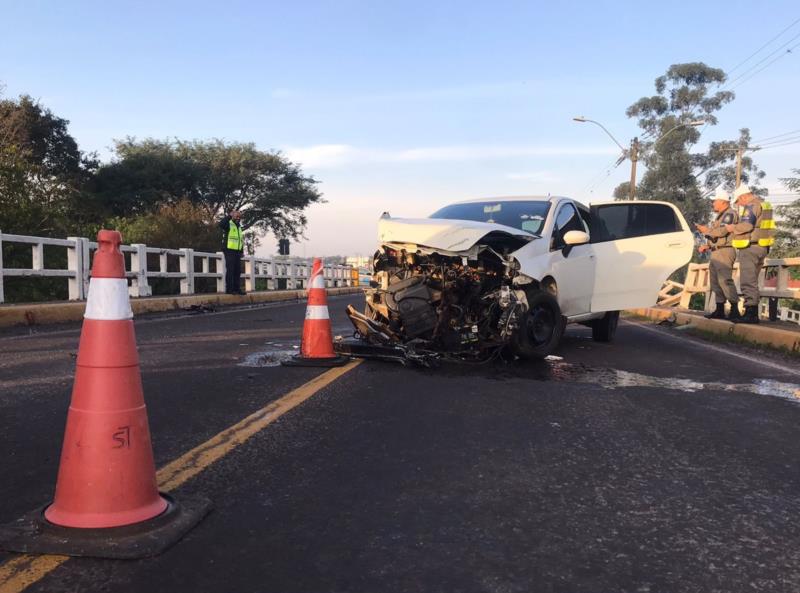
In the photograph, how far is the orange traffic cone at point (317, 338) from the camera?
6621 mm

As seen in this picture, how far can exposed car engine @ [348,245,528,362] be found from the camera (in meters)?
6.48

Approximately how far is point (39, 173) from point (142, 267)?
792 cm

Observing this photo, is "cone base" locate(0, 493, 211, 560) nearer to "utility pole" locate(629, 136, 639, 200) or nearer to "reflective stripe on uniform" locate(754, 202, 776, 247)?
"reflective stripe on uniform" locate(754, 202, 776, 247)

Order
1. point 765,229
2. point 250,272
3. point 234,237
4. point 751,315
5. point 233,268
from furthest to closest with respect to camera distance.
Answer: point 250,272
point 233,268
point 234,237
point 751,315
point 765,229

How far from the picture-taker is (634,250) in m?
8.80

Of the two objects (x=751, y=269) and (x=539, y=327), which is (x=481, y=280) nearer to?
(x=539, y=327)

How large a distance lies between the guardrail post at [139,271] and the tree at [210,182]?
24.1 m

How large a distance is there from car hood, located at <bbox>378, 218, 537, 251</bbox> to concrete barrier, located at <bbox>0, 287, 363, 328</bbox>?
674 cm

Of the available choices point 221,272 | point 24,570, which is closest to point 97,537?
point 24,570

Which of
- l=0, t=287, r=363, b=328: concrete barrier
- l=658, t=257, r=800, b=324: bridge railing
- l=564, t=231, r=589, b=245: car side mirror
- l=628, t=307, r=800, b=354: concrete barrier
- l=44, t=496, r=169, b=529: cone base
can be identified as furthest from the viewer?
→ l=658, t=257, r=800, b=324: bridge railing

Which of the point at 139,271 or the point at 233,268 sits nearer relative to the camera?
the point at 139,271

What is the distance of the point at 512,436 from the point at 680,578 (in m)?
1.84

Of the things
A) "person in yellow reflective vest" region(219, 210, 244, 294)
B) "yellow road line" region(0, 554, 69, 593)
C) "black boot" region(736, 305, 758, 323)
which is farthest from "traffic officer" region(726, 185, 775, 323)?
"person in yellow reflective vest" region(219, 210, 244, 294)

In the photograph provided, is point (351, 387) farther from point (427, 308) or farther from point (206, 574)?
point (206, 574)
